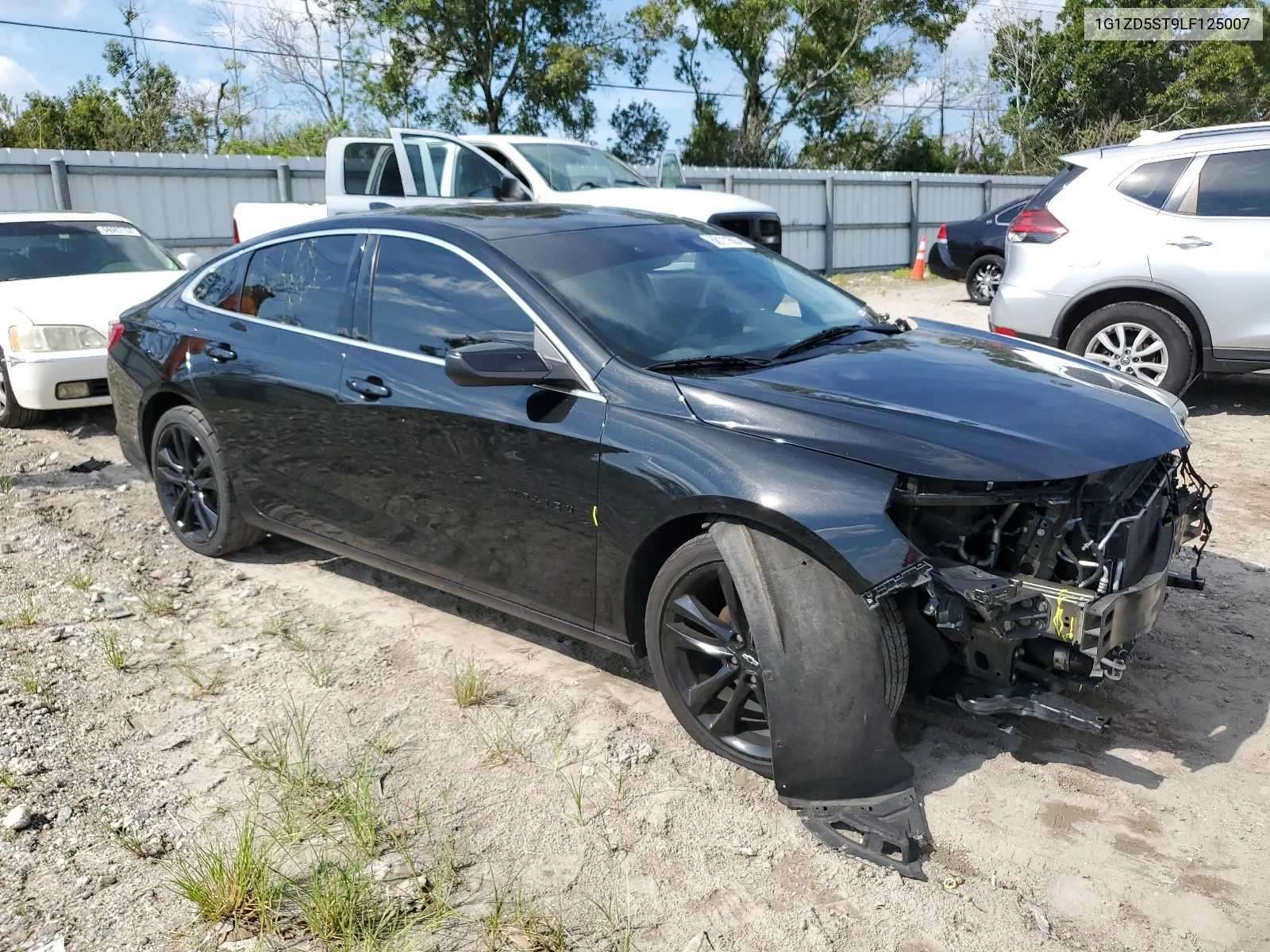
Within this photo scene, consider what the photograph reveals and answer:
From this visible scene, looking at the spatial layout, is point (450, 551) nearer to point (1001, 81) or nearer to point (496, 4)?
point (496, 4)

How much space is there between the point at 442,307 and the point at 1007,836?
257cm

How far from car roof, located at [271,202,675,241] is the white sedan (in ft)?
11.7

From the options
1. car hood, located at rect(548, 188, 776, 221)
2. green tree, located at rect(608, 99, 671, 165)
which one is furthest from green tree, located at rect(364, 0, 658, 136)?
car hood, located at rect(548, 188, 776, 221)

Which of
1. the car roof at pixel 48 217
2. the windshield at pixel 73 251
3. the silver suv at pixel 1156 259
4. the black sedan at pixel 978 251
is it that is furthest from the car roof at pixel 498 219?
the black sedan at pixel 978 251

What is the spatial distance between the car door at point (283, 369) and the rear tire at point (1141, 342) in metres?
5.11

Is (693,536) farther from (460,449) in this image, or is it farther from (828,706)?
(460,449)

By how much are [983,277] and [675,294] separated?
12079mm

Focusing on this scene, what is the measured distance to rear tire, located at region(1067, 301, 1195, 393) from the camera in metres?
7.29

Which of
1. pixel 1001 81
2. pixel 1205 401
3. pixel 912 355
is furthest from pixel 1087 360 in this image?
pixel 1001 81

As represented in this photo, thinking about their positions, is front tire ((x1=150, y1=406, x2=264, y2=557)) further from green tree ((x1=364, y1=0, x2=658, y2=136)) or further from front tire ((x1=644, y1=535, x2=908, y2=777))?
green tree ((x1=364, y1=0, x2=658, y2=136))

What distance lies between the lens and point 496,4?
29.3 m

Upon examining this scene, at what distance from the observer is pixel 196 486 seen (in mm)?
5262

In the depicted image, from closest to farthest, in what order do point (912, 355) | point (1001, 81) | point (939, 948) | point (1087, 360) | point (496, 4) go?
point (939, 948)
point (912, 355)
point (1087, 360)
point (496, 4)
point (1001, 81)

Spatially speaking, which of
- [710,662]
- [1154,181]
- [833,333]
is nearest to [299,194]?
[1154,181]
